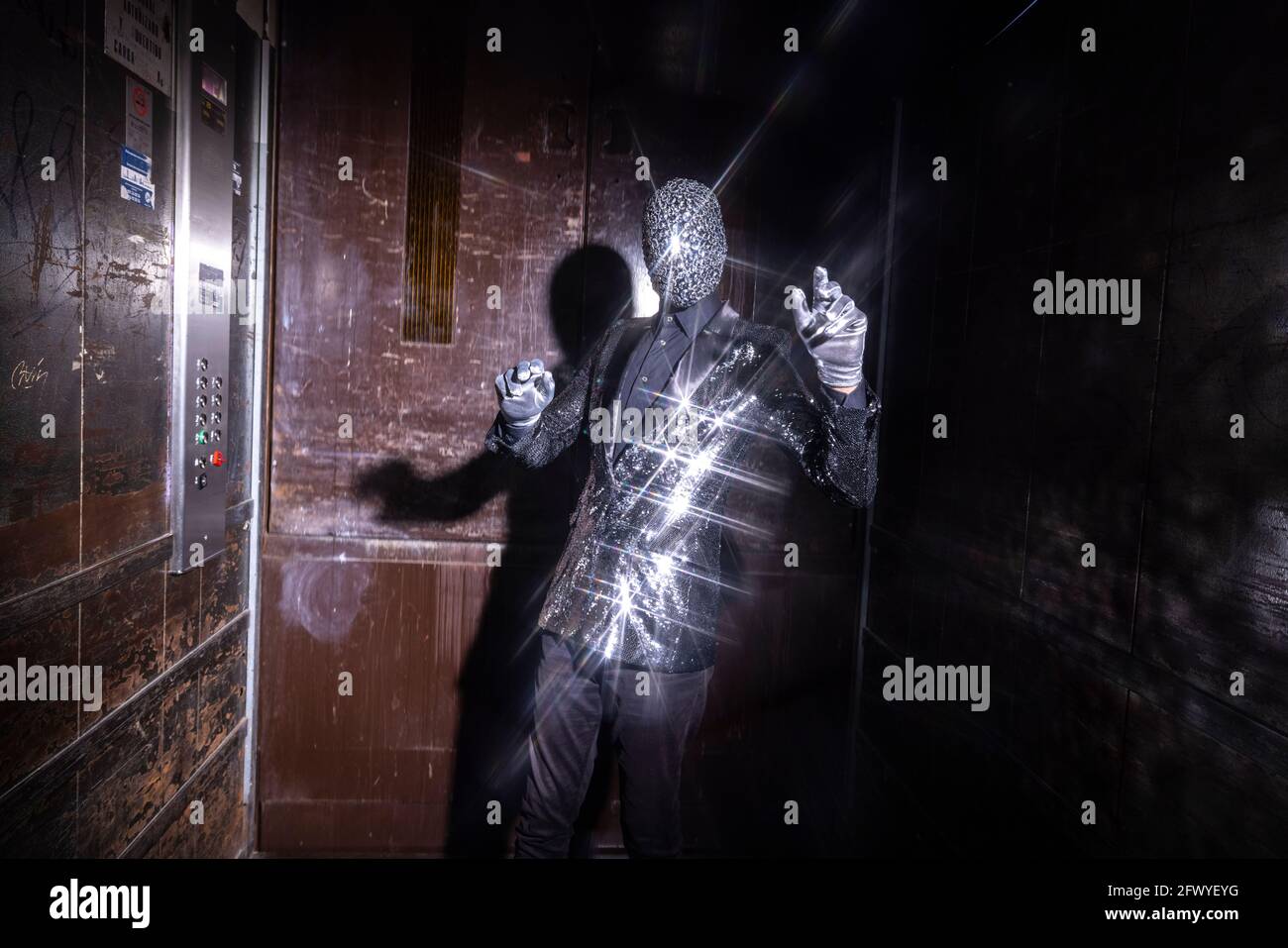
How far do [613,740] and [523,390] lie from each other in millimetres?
791

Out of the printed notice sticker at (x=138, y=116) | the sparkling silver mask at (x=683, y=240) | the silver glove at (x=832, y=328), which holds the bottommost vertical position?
the silver glove at (x=832, y=328)

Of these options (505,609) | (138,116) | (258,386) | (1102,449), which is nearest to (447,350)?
(258,386)

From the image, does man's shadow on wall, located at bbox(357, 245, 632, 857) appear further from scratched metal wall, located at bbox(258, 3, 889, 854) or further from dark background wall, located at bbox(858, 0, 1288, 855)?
dark background wall, located at bbox(858, 0, 1288, 855)

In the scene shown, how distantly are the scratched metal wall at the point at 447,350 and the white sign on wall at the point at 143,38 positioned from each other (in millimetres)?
592

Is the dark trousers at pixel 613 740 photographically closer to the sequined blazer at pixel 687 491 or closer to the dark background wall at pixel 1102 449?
the sequined blazer at pixel 687 491

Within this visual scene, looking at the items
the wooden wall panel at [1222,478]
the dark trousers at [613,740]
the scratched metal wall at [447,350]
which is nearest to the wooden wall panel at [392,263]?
the scratched metal wall at [447,350]

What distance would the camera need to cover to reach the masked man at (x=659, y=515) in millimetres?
1620

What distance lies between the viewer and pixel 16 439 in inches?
51.8

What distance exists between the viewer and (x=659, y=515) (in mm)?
1670

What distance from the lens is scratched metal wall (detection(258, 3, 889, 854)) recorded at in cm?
235

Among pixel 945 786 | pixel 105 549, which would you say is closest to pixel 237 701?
pixel 105 549

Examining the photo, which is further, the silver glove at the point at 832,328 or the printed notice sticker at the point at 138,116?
the printed notice sticker at the point at 138,116

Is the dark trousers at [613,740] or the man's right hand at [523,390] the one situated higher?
the man's right hand at [523,390]
